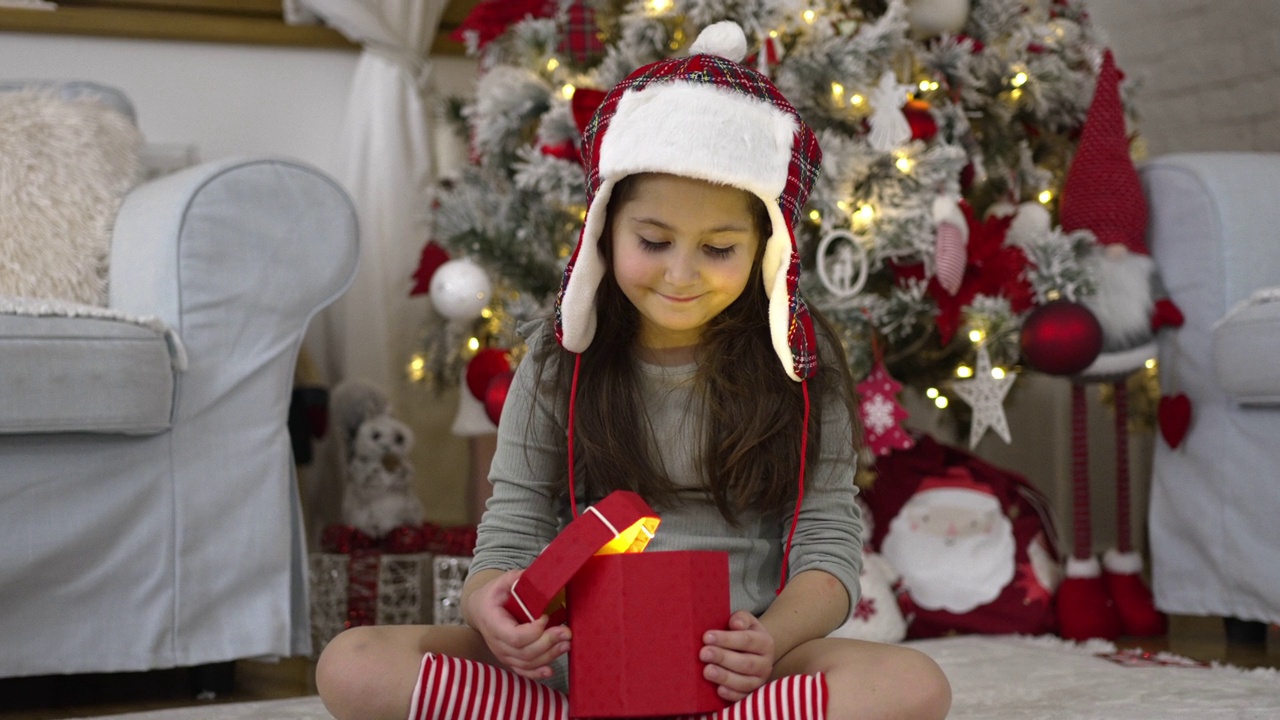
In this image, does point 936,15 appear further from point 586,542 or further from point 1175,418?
point 586,542

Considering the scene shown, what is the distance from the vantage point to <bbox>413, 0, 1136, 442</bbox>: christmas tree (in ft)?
6.08

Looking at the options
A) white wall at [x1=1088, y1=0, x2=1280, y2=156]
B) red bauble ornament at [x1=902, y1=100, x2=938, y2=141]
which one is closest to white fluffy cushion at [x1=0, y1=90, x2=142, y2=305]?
red bauble ornament at [x1=902, y1=100, x2=938, y2=141]

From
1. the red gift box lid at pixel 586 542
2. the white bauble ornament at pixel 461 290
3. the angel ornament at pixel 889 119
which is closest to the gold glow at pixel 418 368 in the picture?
the white bauble ornament at pixel 461 290

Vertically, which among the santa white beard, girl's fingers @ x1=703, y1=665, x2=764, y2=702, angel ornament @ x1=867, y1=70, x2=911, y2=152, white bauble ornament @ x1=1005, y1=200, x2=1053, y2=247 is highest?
angel ornament @ x1=867, y1=70, x2=911, y2=152

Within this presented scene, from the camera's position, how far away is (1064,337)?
68.7 inches

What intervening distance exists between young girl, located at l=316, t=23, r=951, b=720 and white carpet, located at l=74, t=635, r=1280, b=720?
0.32 meters

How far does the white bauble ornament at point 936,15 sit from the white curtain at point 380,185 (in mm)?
976

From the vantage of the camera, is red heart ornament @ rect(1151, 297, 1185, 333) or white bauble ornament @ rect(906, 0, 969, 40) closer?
red heart ornament @ rect(1151, 297, 1185, 333)

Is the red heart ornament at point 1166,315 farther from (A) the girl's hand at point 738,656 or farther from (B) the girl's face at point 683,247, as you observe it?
(A) the girl's hand at point 738,656

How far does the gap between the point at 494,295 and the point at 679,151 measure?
1.14 meters

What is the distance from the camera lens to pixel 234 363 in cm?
151

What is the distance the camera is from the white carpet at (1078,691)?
1.28m

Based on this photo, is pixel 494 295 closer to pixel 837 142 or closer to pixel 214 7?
pixel 837 142

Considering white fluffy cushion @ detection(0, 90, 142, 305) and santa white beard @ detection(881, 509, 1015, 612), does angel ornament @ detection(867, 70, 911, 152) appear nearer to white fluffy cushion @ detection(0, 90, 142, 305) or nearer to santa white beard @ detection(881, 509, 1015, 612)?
santa white beard @ detection(881, 509, 1015, 612)
